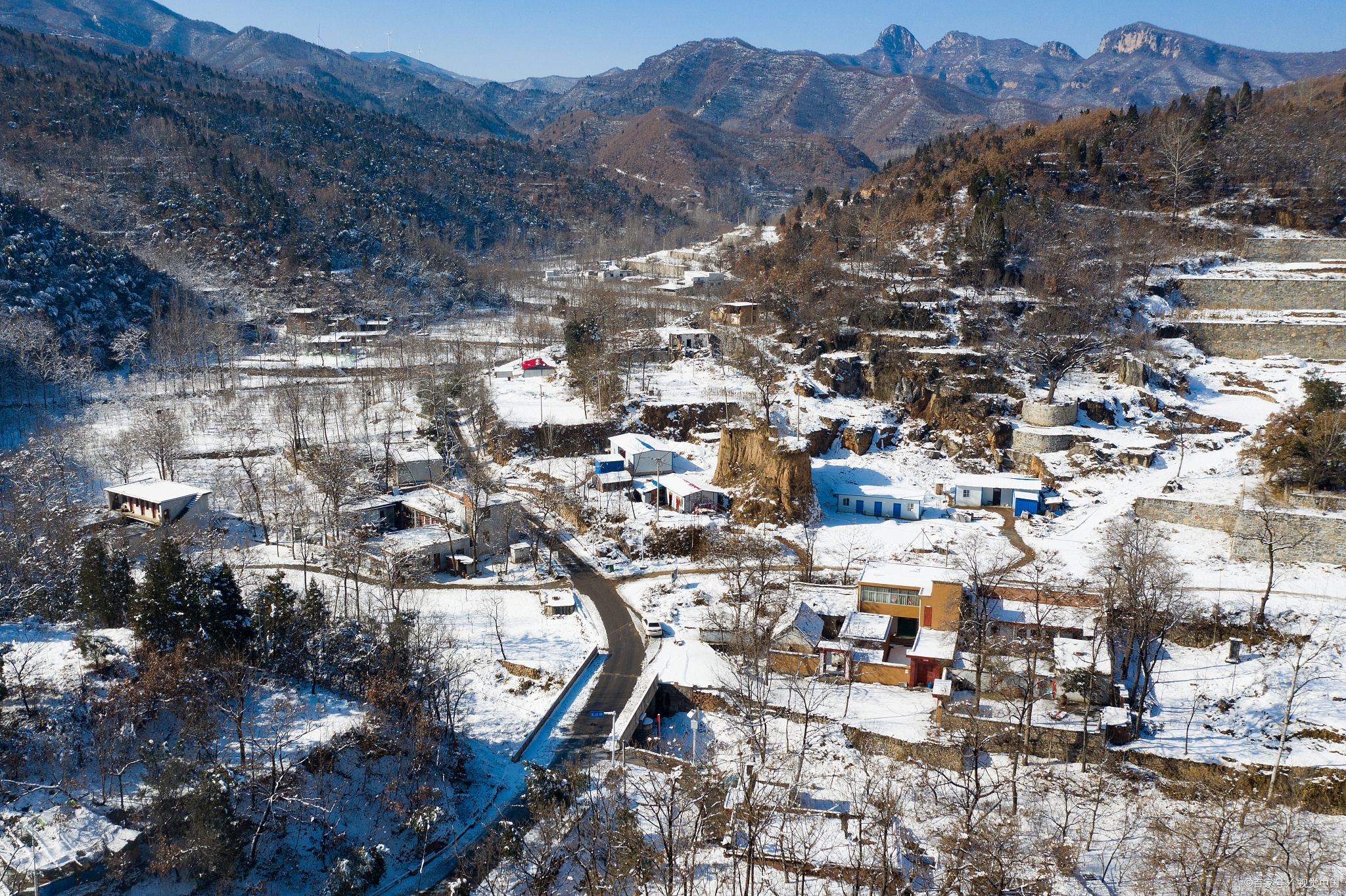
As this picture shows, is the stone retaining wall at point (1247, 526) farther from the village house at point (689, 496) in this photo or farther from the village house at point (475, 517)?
the village house at point (475, 517)

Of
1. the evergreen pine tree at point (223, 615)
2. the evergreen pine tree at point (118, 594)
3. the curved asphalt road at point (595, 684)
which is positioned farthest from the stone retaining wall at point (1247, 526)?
the evergreen pine tree at point (118, 594)

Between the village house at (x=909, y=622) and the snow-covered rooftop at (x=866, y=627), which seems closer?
the village house at (x=909, y=622)

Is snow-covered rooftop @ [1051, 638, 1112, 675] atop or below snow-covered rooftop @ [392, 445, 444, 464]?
below

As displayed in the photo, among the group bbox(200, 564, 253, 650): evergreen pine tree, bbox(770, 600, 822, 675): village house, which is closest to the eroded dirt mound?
bbox(770, 600, 822, 675): village house

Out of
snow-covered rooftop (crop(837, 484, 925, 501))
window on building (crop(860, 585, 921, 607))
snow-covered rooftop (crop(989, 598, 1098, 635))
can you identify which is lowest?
snow-covered rooftop (crop(989, 598, 1098, 635))

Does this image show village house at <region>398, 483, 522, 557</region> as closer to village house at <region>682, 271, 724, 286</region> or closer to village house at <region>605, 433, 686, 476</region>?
village house at <region>605, 433, 686, 476</region>

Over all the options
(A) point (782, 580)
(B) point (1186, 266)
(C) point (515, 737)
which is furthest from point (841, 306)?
(C) point (515, 737)

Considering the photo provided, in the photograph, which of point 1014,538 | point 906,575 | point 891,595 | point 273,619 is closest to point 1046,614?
point 906,575
